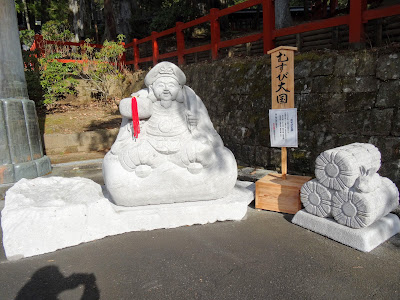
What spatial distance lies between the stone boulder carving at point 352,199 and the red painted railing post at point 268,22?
3.31 m

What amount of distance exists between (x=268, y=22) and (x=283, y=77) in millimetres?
2591

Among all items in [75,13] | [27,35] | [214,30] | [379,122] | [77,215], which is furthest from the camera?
[75,13]

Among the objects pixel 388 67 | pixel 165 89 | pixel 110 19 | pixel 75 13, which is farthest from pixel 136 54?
pixel 388 67

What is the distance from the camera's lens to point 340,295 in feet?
6.96

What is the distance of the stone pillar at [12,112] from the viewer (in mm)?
4855

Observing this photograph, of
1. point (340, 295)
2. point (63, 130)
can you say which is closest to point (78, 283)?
point (340, 295)

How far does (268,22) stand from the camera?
5.64 m

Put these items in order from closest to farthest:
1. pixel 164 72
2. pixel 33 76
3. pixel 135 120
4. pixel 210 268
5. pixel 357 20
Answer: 1. pixel 210 268
2. pixel 135 120
3. pixel 164 72
4. pixel 357 20
5. pixel 33 76

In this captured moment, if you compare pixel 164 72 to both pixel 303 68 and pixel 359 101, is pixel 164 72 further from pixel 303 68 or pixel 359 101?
pixel 359 101

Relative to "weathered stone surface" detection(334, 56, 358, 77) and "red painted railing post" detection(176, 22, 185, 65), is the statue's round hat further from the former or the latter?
"red painted railing post" detection(176, 22, 185, 65)

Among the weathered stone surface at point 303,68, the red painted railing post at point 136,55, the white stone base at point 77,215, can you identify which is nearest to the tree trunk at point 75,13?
the red painted railing post at point 136,55

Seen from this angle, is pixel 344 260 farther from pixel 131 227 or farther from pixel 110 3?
pixel 110 3

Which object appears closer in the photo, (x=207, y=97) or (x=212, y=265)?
(x=212, y=265)

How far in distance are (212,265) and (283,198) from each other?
1.34 m
